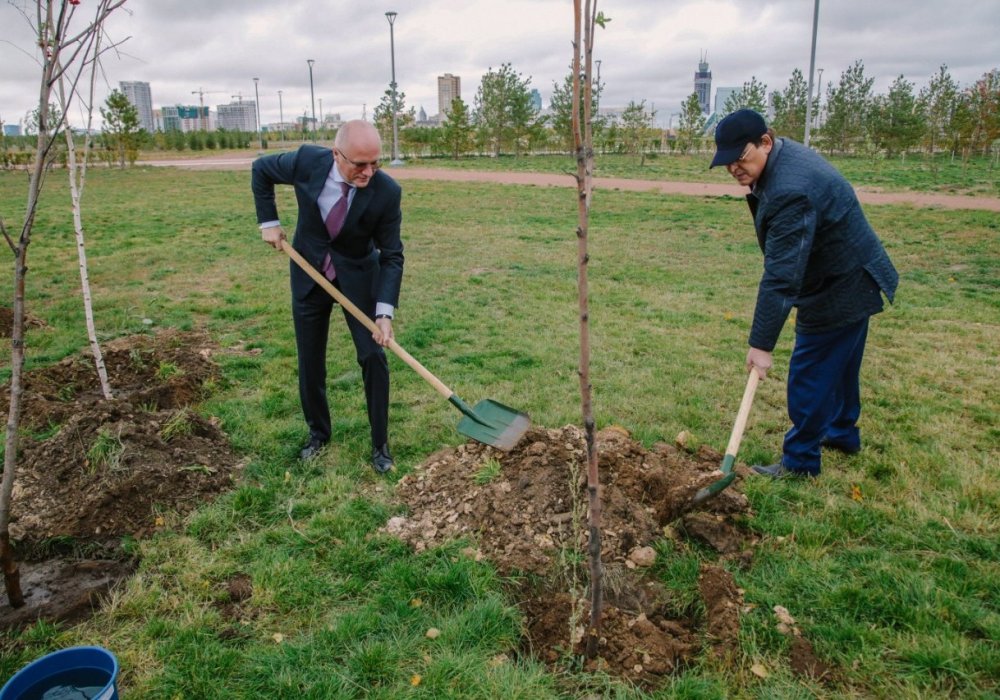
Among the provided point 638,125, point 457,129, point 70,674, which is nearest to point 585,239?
point 70,674

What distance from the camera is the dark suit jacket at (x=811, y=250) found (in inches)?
126

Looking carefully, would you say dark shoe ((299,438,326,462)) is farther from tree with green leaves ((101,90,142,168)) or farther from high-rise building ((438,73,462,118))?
high-rise building ((438,73,462,118))

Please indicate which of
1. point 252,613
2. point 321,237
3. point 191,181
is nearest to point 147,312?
point 321,237

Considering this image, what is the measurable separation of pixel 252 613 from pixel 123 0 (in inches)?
102

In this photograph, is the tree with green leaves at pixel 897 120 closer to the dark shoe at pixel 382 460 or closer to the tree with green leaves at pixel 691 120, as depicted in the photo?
the tree with green leaves at pixel 691 120

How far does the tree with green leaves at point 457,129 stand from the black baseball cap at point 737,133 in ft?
114

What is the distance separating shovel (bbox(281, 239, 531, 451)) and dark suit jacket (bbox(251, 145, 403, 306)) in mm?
112

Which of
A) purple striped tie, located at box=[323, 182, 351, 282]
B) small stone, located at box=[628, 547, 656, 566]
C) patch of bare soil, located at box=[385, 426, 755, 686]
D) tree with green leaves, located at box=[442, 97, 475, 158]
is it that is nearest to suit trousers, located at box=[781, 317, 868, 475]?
patch of bare soil, located at box=[385, 426, 755, 686]

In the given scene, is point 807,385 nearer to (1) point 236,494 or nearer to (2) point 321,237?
(2) point 321,237

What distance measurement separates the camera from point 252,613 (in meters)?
2.85

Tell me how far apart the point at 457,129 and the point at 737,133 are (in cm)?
3492

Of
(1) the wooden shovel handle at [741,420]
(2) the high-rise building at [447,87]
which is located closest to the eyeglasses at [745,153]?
(1) the wooden shovel handle at [741,420]

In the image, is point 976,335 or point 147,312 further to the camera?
point 147,312

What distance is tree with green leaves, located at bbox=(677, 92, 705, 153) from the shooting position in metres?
32.4
